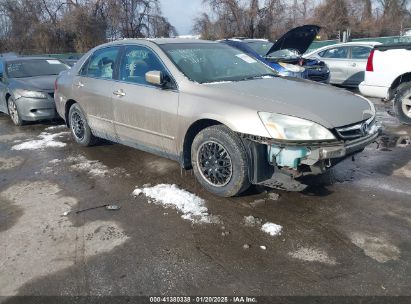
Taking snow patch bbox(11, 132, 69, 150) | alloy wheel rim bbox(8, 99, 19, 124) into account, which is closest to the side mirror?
snow patch bbox(11, 132, 69, 150)

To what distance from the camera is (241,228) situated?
347 centimetres

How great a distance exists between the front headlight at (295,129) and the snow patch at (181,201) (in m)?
1.00

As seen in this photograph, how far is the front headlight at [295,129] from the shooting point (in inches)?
135

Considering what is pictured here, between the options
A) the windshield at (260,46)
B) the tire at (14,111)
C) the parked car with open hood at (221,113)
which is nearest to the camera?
the parked car with open hood at (221,113)

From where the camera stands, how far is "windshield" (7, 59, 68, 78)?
873 cm

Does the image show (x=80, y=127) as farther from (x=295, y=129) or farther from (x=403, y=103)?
(x=403, y=103)

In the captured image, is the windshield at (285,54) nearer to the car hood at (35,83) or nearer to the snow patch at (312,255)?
the car hood at (35,83)

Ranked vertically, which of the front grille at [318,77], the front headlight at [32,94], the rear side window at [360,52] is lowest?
the front headlight at [32,94]

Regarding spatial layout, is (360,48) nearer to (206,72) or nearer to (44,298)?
(206,72)

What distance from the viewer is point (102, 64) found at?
17.8 feet

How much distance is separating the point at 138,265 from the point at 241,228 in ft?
3.25

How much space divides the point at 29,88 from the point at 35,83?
0.25 metres

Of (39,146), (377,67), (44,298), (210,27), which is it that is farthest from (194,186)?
(210,27)

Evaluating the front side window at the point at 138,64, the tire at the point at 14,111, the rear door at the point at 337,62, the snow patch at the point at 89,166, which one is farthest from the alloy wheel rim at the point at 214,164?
the rear door at the point at 337,62
